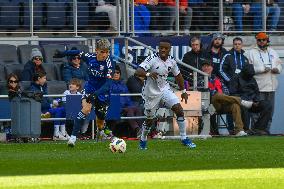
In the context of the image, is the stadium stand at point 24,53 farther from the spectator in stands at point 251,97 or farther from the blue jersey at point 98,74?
the spectator in stands at point 251,97

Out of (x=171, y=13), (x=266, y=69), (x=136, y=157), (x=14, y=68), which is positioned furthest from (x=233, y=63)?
(x=136, y=157)

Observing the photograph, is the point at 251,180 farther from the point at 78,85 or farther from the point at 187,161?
the point at 78,85

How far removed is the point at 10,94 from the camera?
1131 inches

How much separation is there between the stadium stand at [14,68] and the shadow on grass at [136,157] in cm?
320

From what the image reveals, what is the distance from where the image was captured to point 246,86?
3266 cm

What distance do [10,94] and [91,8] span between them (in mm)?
5230

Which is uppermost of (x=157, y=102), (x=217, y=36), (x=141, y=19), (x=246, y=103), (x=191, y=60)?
(x=141, y=19)

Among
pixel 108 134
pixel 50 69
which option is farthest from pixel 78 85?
pixel 108 134

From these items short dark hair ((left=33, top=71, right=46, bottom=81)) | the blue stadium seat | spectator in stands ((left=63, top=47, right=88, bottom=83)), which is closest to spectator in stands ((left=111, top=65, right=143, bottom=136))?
spectator in stands ((left=63, top=47, right=88, bottom=83))

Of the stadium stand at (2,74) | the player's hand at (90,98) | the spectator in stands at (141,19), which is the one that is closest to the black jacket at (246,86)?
the spectator in stands at (141,19)

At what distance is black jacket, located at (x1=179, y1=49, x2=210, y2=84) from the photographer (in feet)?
107

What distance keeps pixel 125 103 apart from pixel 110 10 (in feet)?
10.4

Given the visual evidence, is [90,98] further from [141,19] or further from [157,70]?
[141,19]

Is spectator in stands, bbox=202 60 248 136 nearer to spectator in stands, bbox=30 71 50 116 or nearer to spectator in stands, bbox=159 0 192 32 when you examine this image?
spectator in stands, bbox=159 0 192 32
